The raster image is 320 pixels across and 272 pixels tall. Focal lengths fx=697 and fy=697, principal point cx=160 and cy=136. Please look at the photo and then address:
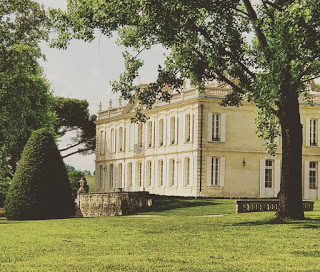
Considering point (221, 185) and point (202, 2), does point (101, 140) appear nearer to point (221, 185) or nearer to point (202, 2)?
point (221, 185)

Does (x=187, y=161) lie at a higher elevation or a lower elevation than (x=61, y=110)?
lower

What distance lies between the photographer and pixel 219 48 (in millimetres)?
22391

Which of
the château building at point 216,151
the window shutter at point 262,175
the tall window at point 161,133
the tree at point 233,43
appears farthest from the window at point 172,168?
the tree at point 233,43

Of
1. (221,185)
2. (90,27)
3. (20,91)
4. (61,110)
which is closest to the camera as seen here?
(90,27)

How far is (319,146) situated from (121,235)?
36323 millimetres

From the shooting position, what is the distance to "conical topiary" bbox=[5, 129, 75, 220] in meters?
29.3

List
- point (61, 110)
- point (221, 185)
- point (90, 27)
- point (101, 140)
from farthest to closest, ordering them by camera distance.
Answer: point (61, 110) → point (101, 140) → point (221, 185) → point (90, 27)

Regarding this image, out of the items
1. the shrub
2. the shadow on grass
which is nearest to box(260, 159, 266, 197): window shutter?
the shadow on grass

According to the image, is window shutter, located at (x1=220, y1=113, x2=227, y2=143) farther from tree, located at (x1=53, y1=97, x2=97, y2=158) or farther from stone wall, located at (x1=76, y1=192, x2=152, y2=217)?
tree, located at (x1=53, y1=97, x2=97, y2=158)

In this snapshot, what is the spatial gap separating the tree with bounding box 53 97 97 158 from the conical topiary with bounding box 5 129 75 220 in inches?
1743

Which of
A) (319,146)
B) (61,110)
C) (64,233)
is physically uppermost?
(61,110)

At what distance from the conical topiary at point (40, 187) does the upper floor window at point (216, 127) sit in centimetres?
2125

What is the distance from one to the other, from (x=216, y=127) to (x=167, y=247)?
3590 cm

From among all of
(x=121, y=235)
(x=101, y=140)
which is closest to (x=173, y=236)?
(x=121, y=235)
